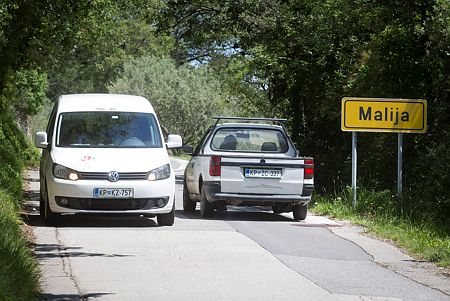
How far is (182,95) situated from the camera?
66500mm

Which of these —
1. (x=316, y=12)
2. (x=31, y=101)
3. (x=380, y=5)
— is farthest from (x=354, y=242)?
(x=31, y=101)

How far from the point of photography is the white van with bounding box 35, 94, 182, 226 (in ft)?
50.3

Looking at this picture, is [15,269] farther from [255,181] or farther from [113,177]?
[255,181]

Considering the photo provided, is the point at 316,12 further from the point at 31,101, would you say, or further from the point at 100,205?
the point at 31,101

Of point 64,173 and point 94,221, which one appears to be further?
point 94,221

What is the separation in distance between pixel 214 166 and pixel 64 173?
2.92 metres

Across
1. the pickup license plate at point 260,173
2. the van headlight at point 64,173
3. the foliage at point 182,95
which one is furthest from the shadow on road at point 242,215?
the foliage at point 182,95

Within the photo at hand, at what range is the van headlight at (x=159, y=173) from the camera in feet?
51.2

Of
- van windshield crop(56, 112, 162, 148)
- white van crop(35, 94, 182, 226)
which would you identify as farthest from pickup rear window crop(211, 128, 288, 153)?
van windshield crop(56, 112, 162, 148)

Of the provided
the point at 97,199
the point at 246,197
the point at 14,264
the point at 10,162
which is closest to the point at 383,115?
the point at 246,197

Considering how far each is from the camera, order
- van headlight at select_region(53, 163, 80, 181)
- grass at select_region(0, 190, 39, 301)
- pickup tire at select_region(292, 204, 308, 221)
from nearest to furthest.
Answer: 1. grass at select_region(0, 190, 39, 301)
2. van headlight at select_region(53, 163, 80, 181)
3. pickup tire at select_region(292, 204, 308, 221)

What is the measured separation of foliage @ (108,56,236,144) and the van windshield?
4578cm

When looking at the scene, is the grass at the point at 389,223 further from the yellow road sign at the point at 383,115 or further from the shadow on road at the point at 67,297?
the shadow on road at the point at 67,297

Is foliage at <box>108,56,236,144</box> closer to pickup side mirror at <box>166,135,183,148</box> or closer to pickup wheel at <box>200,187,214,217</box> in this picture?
pickup wheel at <box>200,187,214,217</box>
